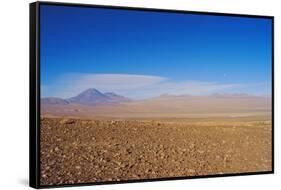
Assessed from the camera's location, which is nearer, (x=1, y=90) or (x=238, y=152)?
(x=1, y=90)

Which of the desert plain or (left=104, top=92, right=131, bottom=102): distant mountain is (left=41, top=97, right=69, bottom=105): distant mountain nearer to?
the desert plain

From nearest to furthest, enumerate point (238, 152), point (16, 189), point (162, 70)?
point (16, 189)
point (162, 70)
point (238, 152)

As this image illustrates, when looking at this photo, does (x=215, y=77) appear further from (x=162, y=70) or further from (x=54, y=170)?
(x=54, y=170)

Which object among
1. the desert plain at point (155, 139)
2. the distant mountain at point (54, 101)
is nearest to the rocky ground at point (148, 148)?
the desert plain at point (155, 139)

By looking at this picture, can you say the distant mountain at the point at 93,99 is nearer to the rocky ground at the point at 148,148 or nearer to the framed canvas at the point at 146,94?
the framed canvas at the point at 146,94

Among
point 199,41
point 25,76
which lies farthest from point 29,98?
point 199,41

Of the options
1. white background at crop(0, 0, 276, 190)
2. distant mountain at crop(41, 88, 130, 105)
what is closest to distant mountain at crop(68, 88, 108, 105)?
distant mountain at crop(41, 88, 130, 105)

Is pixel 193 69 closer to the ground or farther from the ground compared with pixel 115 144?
farther from the ground

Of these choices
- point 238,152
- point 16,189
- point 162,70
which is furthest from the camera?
point 238,152
